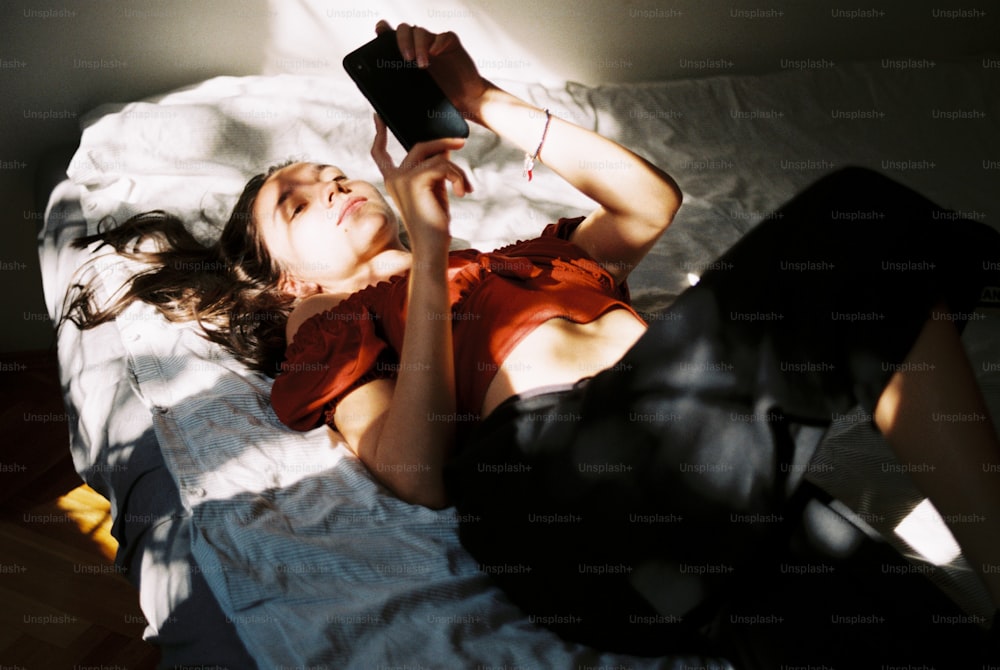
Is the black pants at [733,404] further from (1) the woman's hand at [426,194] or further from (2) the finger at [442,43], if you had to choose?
(2) the finger at [442,43]

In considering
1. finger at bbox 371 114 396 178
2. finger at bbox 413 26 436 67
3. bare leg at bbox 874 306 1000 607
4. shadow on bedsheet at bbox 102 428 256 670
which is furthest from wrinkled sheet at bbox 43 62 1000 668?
finger at bbox 413 26 436 67

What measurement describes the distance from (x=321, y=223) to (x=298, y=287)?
0.50 ft

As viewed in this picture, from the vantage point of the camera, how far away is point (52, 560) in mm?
1593

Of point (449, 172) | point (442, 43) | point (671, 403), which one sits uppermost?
point (442, 43)

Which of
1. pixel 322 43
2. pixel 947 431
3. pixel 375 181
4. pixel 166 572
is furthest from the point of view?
pixel 322 43

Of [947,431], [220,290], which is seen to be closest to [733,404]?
[947,431]

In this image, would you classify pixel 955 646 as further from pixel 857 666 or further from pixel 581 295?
pixel 581 295

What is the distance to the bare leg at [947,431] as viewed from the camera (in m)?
0.79

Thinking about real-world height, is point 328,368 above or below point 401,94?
below

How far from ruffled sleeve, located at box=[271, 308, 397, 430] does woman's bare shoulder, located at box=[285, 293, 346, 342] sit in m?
0.08

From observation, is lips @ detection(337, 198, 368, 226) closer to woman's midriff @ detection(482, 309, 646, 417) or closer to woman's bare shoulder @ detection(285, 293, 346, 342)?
woman's bare shoulder @ detection(285, 293, 346, 342)

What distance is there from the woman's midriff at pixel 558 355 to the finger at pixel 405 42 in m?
0.45

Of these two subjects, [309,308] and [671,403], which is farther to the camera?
[309,308]

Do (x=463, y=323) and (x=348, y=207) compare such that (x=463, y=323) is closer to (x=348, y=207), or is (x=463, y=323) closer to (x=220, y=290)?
(x=348, y=207)
